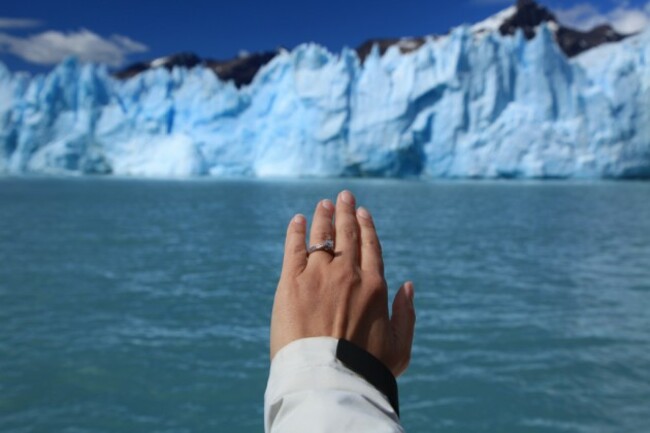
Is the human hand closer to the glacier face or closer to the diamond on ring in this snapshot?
the diamond on ring

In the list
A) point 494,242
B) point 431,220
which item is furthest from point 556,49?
point 494,242

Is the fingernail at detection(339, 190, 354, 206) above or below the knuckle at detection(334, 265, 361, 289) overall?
above

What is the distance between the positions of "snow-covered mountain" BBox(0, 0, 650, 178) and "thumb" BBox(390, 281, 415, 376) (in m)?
30.6

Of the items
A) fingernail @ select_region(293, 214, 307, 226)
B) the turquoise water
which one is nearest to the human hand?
fingernail @ select_region(293, 214, 307, 226)

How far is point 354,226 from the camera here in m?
0.94

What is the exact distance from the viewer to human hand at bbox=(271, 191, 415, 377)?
0.82 metres

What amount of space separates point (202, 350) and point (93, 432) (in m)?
1.29

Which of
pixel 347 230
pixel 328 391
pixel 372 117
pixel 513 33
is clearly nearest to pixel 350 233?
pixel 347 230

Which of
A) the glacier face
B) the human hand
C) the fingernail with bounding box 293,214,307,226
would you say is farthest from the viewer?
the glacier face

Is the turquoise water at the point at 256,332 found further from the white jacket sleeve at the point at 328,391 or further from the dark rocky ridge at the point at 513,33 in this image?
the dark rocky ridge at the point at 513,33

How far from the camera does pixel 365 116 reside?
105 feet

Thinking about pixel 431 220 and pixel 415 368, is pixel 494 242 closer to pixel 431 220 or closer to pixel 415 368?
pixel 431 220

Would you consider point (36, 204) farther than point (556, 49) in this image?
No

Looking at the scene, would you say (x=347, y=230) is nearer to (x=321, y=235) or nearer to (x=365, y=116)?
(x=321, y=235)
